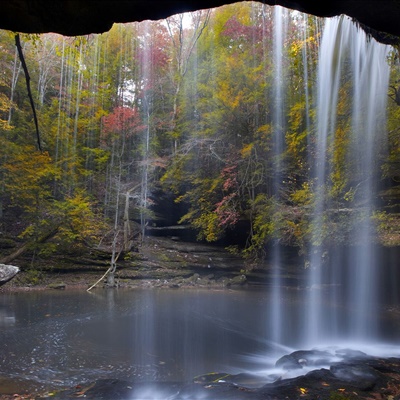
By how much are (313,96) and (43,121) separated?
44.4ft

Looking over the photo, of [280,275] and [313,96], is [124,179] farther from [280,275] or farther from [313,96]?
[313,96]

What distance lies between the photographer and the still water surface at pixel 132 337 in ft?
20.4

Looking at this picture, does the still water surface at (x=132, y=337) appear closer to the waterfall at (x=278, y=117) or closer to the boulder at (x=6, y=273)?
the boulder at (x=6, y=273)

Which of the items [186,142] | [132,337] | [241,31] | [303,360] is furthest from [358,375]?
[241,31]

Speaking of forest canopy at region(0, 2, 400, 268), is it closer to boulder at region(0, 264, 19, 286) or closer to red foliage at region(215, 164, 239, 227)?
red foliage at region(215, 164, 239, 227)

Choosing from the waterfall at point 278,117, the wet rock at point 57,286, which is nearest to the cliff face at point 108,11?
the waterfall at point 278,117

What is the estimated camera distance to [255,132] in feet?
57.4

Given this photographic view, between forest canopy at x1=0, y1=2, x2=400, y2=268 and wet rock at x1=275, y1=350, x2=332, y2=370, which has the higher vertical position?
forest canopy at x1=0, y1=2, x2=400, y2=268

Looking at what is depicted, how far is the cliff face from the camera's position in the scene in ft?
8.12

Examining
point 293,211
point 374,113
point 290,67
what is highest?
point 290,67

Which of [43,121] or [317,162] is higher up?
[43,121]

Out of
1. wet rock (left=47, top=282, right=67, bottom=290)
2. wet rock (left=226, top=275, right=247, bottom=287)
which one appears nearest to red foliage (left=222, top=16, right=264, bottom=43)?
wet rock (left=226, top=275, right=247, bottom=287)

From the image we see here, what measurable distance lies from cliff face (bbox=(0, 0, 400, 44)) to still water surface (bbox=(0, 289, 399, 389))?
16.2ft

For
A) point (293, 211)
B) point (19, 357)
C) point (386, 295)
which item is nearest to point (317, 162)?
point (293, 211)
